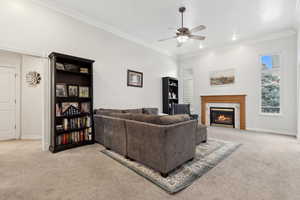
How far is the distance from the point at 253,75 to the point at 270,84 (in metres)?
0.59

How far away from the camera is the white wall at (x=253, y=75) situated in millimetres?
4262

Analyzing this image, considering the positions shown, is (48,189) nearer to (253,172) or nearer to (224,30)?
(253,172)

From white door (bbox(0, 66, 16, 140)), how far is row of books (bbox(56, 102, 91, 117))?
7.39 ft

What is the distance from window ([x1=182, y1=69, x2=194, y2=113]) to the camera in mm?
6511

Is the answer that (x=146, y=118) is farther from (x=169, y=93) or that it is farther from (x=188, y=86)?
(x=188, y=86)

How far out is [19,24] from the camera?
269 centimetres

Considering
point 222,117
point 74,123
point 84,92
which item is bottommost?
point 222,117

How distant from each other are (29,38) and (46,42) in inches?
11.1

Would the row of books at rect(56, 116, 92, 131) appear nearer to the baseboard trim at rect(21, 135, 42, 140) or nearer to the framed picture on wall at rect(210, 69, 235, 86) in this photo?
the baseboard trim at rect(21, 135, 42, 140)

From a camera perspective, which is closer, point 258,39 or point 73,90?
point 73,90

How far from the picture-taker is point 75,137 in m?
3.17

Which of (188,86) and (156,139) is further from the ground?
(188,86)

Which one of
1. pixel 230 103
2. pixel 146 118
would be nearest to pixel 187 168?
pixel 146 118

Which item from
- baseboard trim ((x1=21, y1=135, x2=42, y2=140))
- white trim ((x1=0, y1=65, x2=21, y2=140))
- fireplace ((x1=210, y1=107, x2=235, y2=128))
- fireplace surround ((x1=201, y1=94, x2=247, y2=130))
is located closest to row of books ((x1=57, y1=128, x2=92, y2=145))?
baseboard trim ((x1=21, y1=135, x2=42, y2=140))
